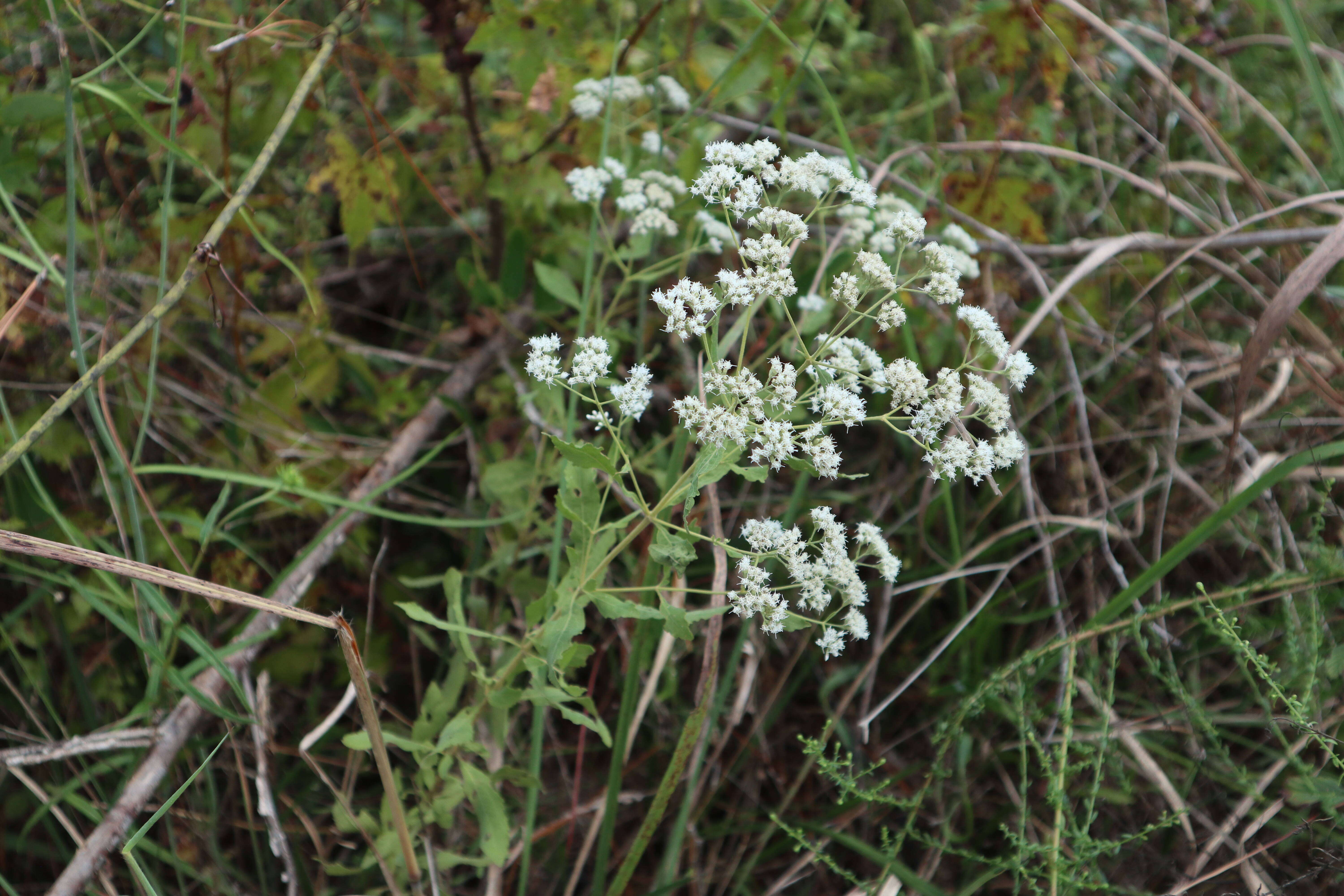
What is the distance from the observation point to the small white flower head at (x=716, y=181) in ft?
5.39

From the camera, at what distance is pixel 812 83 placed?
324cm

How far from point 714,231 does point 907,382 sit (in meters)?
0.88

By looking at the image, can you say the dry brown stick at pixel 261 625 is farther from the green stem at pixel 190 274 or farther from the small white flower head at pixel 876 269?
the small white flower head at pixel 876 269

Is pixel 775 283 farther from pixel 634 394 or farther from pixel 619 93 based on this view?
pixel 619 93

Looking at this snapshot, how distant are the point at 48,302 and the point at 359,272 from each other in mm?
947

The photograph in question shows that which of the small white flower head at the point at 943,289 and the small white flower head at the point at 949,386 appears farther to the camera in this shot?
the small white flower head at the point at 943,289

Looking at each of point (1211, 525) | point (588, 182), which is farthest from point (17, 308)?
point (1211, 525)

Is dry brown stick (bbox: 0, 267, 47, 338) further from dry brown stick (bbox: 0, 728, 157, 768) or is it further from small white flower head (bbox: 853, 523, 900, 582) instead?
small white flower head (bbox: 853, 523, 900, 582)

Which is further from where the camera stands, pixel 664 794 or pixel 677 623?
pixel 664 794

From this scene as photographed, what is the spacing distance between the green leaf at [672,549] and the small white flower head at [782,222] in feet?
2.05

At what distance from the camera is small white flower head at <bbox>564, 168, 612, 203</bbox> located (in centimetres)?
217

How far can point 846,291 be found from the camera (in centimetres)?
154

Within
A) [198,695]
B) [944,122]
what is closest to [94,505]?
[198,695]

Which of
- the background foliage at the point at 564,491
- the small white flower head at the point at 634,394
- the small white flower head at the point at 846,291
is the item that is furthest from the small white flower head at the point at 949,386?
the background foliage at the point at 564,491
